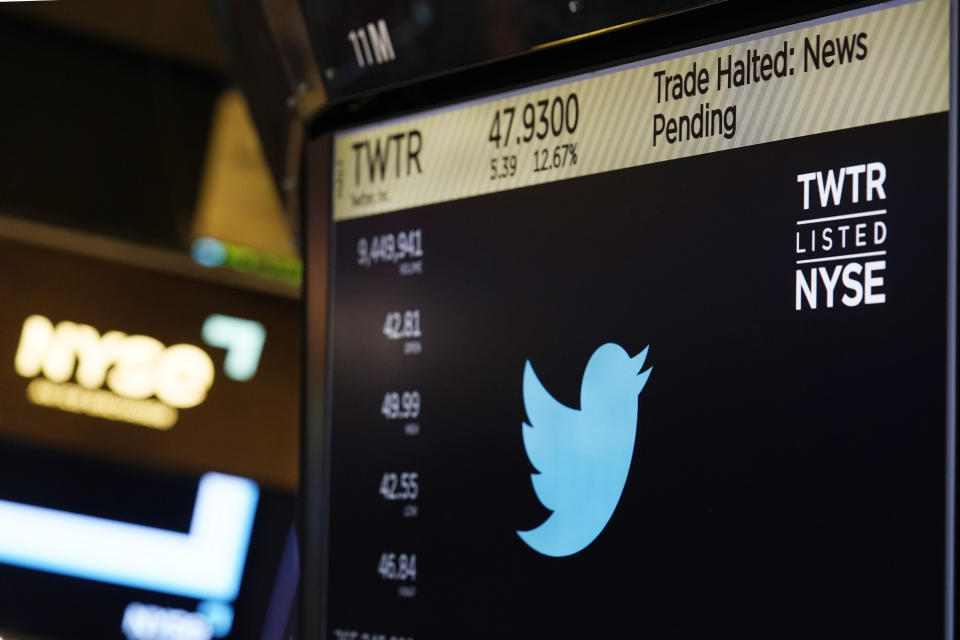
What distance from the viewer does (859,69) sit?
76 centimetres

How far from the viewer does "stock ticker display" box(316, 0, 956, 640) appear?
0.72 meters

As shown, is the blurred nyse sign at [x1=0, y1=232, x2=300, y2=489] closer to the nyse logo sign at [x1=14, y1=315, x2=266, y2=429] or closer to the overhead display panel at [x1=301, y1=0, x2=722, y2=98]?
the nyse logo sign at [x1=14, y1=315, x2=266, y2=429]

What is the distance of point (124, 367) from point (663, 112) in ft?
7.37

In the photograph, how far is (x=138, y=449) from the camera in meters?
2.91

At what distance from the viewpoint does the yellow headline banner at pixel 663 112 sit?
74 centimetres

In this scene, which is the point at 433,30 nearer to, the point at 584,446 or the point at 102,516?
the point at 584,446

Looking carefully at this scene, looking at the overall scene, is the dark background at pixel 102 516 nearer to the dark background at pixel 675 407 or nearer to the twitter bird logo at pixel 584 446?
the dark background at pixel 675 407

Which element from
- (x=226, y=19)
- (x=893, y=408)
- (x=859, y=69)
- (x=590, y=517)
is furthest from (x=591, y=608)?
A: (x=226, y=19)

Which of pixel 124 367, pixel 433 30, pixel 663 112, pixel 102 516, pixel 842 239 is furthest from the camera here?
pixel 124 367

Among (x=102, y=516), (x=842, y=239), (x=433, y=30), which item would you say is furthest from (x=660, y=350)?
(x=102, y=516)

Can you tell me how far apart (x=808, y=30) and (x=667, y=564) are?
1.16 ft

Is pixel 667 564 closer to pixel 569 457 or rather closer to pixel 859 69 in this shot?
pixel 569 457

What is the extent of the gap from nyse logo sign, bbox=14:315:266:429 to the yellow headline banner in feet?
6.16

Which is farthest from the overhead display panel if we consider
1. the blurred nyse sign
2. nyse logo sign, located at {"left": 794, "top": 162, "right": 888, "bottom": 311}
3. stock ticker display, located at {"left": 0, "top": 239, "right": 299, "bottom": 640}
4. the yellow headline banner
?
the blurred nyse sign
